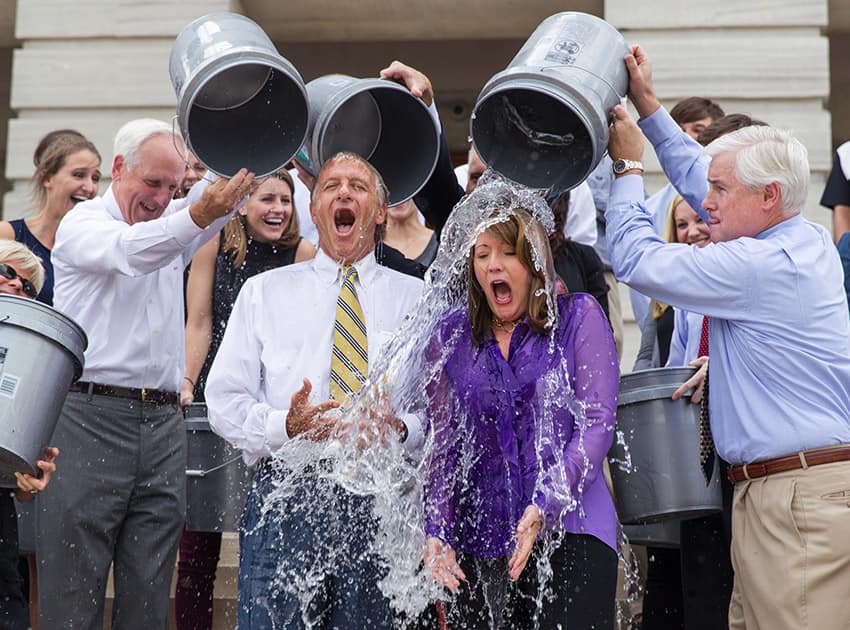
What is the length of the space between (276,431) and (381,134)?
1.23 m

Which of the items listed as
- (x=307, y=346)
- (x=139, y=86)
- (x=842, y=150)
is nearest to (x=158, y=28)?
(x=139, y=86)

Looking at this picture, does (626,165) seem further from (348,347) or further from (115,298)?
(115,298)

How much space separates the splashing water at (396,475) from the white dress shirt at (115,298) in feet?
3.06

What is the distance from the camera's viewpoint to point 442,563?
13.1 ft

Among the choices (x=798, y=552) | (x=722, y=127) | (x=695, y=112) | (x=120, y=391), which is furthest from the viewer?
(x=695, y=112)

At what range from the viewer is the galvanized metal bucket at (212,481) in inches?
203

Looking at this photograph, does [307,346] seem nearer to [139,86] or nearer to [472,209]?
[472,209]

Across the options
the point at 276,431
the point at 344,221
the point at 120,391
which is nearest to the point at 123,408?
the point at 120,391

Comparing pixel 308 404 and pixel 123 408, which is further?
pixel 123 408

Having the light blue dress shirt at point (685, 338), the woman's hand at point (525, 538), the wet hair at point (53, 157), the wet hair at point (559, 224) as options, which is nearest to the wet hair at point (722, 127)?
the wet hair at point (559, 224)

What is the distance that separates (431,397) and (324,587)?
0.67 m

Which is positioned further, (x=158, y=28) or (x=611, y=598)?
(x=158, y=28)

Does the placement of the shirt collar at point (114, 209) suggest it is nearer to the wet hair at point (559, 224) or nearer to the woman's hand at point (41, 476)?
the woman's hand at point (41, 476)

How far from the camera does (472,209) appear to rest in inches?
175
